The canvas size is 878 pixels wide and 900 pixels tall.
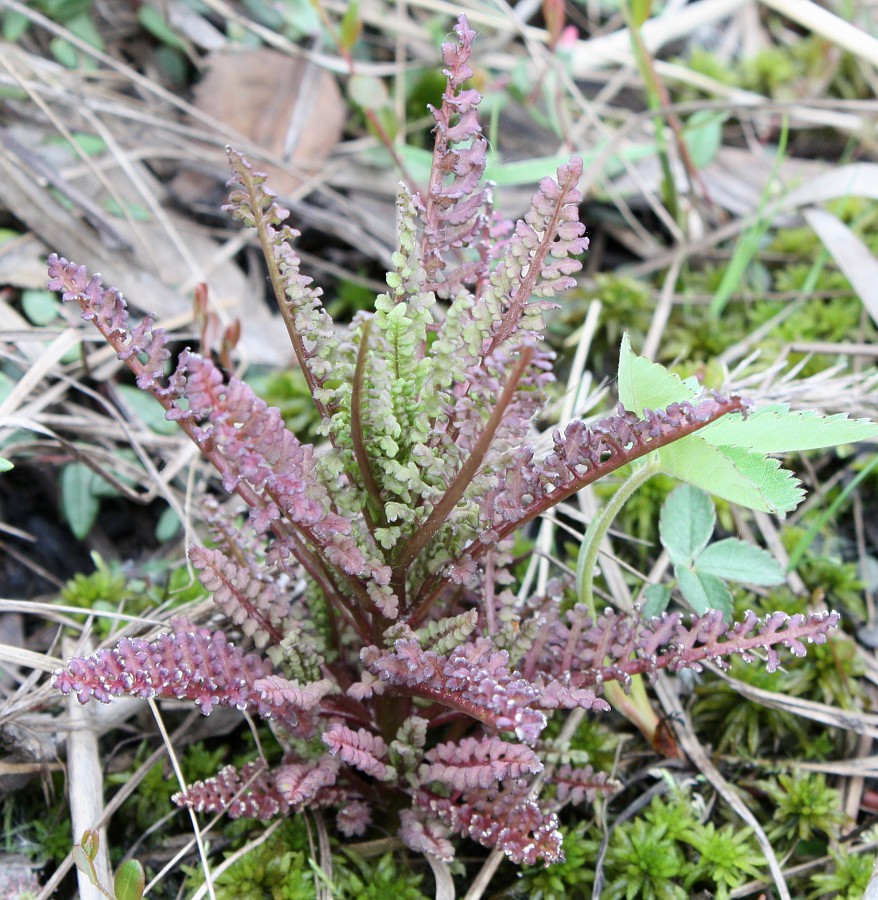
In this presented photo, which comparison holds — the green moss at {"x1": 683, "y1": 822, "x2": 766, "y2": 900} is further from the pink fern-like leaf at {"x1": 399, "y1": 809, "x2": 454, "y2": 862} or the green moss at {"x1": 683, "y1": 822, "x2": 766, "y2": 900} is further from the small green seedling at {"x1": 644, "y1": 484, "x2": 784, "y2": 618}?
the pink fern-like leaf at {"x1": 399, "y1": 809, "x2": 454, "y2": 862}

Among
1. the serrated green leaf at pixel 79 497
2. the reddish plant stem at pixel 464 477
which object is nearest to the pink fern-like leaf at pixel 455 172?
the reddish plant stem at pixel 464 477

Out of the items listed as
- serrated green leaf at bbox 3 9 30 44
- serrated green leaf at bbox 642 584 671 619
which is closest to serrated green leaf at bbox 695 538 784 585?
serrated green leaf at bbox 642 584 671 619

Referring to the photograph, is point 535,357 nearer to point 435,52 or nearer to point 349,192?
point 349,192

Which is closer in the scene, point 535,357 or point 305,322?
point 535,357

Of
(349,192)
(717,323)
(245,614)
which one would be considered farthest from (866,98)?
(245,614)

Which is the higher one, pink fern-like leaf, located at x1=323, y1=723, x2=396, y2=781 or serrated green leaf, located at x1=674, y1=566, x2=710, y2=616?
serrated green leaf, located at x1=674, y1=566, x2=710, y2=616

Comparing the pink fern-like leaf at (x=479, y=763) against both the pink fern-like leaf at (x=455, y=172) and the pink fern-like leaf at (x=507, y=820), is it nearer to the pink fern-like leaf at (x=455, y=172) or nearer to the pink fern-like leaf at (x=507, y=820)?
the pink fern-like leaf at (x=507, y=820)
